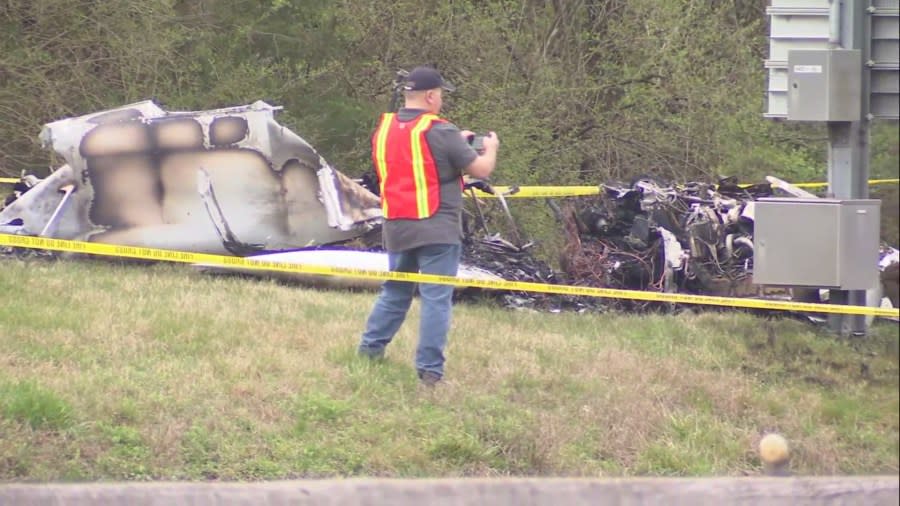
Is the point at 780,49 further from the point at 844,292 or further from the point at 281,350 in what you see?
the point at 281,350

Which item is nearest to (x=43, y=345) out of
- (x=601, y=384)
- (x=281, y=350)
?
(x=281, y=350)

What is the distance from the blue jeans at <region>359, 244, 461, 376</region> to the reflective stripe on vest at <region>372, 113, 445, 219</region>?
25 cm

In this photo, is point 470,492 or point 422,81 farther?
point 422,81

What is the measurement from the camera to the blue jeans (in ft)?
21.6

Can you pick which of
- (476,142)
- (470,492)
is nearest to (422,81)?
(476,142)

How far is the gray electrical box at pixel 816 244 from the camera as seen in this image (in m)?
7.49

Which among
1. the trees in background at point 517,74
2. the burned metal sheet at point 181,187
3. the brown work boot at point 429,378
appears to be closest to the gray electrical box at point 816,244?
the brown work boot at point 429,378

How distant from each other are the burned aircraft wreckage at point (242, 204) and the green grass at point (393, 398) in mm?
2408

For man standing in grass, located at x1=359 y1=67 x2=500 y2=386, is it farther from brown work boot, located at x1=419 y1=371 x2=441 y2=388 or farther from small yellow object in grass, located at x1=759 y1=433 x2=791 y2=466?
small yellow object in grass, located at x1=759 y1=433 x2=791 y2=466

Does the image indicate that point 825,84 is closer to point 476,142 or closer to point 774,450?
point 476,142

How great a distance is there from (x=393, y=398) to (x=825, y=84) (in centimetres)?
377

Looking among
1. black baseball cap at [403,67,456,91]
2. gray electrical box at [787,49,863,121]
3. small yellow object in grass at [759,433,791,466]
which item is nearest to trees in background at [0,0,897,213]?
gray electrical box at [787,49,863,121]

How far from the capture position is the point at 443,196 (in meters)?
6.55

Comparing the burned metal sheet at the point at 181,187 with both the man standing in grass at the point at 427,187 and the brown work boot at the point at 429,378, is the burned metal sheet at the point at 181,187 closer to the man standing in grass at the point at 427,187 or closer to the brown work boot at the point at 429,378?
the man standing in grass at the point at 427,187
